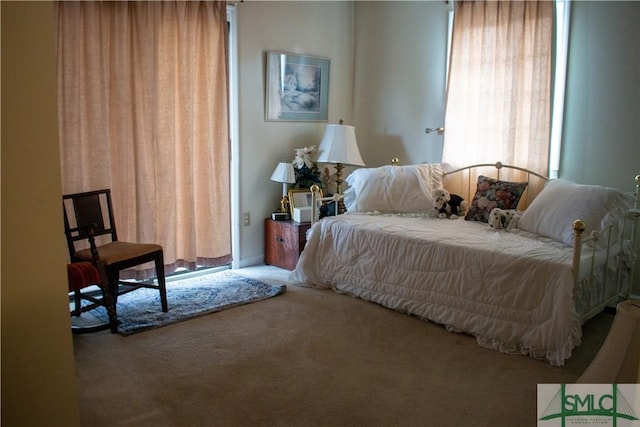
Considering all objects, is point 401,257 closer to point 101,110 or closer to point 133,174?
point 133,174

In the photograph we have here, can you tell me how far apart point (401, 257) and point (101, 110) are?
218 centimetres

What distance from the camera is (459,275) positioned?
3293 mm

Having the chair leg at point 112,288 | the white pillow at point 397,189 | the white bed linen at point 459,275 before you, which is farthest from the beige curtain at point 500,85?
the chair leg at point 112,288

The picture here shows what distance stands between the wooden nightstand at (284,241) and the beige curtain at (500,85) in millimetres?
1310

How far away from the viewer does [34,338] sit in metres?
1.31

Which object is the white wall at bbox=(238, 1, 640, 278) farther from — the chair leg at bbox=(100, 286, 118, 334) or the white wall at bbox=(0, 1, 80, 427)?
the white wall at bbox=(0, 1, 80, 427)

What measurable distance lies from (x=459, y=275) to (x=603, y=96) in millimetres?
1610

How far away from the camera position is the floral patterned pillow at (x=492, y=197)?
151 inches

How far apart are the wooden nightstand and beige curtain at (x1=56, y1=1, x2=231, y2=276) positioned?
→ 40 cm

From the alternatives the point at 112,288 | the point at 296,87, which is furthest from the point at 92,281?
the point at 296,87

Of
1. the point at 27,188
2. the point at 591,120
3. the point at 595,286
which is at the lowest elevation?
the point at 595,286

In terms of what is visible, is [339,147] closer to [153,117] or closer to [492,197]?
[492,197]

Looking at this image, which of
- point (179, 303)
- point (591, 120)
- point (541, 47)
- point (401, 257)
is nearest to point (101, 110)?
point (179, 303)

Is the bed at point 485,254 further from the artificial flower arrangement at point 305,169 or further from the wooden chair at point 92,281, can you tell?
the wooden chair at point 92,281
